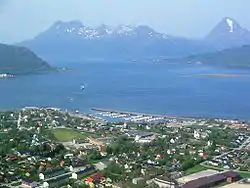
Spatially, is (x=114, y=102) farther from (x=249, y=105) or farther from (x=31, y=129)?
(x=31, y=129)

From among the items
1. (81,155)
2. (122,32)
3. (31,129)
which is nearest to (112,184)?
(81,155)

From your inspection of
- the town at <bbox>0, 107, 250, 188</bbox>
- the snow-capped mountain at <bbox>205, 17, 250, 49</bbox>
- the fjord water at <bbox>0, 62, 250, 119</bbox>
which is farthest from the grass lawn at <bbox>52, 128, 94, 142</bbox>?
the snow-capped mountain at <bbox>205, 17, 250, 49</bbox>

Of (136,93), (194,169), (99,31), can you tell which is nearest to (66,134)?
(194,169)

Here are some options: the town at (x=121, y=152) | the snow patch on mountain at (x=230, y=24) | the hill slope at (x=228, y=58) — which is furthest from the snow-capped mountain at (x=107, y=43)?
the town at (x=121, y=152)

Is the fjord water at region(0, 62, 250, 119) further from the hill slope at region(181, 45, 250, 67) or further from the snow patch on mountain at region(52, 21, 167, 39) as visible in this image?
the snow patch on mountain at region(52, 21, 167, 39)

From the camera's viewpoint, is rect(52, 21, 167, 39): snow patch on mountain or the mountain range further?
rect(52, 21, 167, 39): snow patch on mountain

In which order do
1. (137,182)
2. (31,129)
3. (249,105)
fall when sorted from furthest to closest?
1. (249,105)
2. (31,129)
3. (137,182)
